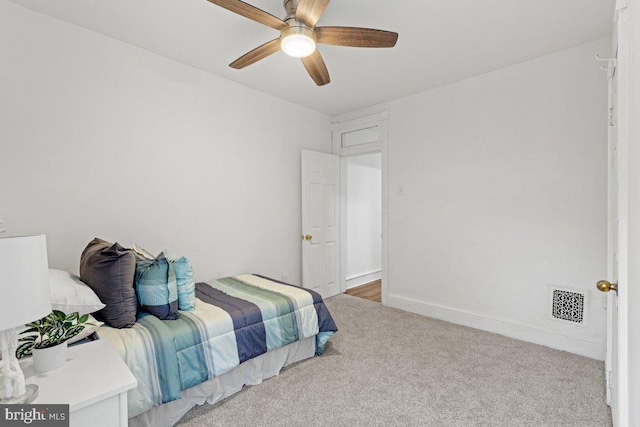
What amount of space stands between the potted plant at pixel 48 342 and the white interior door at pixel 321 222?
294 cm

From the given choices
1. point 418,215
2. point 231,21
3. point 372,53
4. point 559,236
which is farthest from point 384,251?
point 231,21

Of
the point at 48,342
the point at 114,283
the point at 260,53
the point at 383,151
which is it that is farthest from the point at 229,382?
the point at 383,151

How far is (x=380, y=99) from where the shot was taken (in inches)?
154

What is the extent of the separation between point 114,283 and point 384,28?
260cm

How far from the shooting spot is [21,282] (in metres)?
0.91

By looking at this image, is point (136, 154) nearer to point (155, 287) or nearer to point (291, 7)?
point (155, 287)

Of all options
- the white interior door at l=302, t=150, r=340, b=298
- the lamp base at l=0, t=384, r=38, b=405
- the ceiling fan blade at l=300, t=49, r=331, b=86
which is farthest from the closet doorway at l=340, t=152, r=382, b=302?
the lamp base at l=0, t=384, r=38, b=405

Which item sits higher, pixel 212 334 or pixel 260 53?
pixel 260 53

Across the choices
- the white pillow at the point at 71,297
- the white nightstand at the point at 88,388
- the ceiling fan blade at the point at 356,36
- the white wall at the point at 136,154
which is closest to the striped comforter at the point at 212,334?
the white pillow at the point at 71,297

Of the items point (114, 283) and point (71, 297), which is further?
point (114, 283)

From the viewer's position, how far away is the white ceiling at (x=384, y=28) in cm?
215

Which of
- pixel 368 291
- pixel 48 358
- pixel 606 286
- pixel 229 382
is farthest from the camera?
pixel 368 291

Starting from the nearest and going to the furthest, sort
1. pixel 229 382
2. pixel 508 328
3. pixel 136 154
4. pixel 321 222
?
1. pixel 229 382
2. pixel 136 154
3. pixel 508 328
4. pixel 321 222

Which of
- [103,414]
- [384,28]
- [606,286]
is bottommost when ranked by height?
[103,414]
